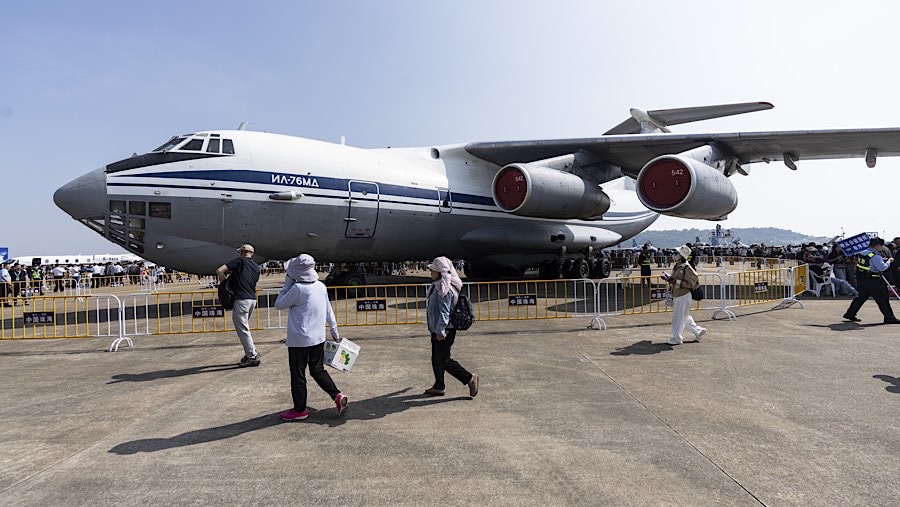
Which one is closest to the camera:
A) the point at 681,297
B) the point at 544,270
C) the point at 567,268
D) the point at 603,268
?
the point at 681,297

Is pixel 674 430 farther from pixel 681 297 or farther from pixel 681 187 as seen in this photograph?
pixel 681 187

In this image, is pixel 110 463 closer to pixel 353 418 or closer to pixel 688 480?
pixel 353 418

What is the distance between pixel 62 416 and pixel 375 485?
3.20 meters

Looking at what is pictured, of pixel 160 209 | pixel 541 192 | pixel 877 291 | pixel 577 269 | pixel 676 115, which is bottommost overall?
pixel 877 291

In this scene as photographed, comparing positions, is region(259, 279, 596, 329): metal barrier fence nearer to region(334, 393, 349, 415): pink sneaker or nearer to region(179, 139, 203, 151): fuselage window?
region(179, 139, 203, 151): fuselage window

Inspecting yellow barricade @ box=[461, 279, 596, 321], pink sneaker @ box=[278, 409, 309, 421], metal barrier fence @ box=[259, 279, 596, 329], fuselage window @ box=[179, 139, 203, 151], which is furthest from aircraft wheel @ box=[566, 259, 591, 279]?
pink sneaker @ box=[278, 409, 309, 421]

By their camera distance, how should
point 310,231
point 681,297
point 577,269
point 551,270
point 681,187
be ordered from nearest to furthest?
point 681,297 → point 310,231 → point 681,187 → point 551,270 → point 577,269

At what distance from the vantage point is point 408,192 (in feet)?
40.8

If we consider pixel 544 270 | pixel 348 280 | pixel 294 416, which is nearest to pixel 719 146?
pixel 544 270

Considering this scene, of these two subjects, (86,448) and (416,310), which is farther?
(416,310)

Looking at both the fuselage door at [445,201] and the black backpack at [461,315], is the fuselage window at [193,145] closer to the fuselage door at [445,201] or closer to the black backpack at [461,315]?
the fuselage door at [445,201]

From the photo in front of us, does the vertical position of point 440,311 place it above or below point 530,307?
above

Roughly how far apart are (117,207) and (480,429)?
8339 mm

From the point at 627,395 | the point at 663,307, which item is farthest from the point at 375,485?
the point at 663,307
